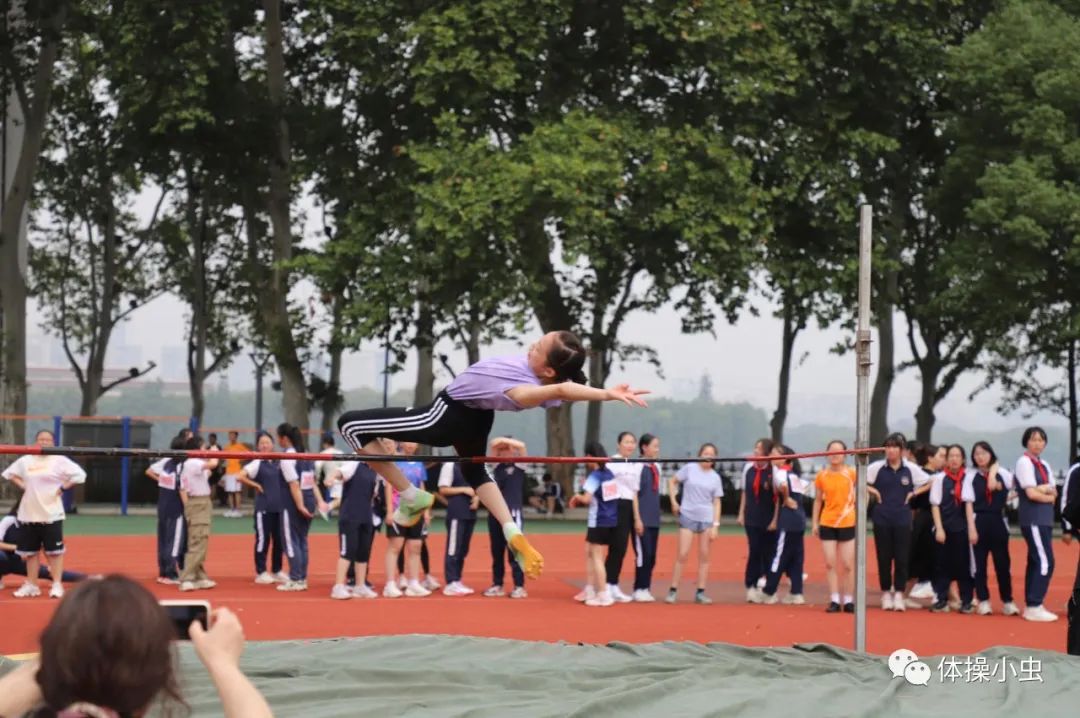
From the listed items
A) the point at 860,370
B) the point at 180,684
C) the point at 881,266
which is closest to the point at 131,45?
the point at 881,266

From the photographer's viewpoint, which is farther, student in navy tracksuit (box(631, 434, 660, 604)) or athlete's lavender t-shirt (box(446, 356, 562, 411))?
student in navy tracksuit (box(631, 434, 660, 604))

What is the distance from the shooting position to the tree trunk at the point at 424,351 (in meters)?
25.3

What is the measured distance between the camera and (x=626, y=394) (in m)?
6.62

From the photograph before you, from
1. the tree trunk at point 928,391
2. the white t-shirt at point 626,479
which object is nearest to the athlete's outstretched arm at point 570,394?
the white t-shirt at point 626,479

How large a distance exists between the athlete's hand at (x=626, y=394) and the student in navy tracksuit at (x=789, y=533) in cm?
710

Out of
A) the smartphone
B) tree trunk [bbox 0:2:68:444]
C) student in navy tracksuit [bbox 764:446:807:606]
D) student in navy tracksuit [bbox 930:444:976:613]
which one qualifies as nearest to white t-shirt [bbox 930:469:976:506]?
student in navy tracksuit [bbox 930:444:976:613]

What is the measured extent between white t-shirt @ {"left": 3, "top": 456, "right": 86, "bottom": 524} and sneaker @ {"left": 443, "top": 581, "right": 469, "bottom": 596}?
350 centimetres

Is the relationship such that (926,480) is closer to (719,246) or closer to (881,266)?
(719,246)

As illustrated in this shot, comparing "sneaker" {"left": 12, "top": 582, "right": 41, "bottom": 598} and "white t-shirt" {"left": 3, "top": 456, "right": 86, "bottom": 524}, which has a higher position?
"white t-shirt" {"left": 3, "top": 456, "right": 86, "bottom": 524}

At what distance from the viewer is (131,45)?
24859mm

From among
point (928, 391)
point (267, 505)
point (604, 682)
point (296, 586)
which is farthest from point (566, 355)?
point (928, 391)

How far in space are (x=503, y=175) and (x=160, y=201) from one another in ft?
59.2

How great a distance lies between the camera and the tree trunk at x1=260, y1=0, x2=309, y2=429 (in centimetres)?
2666

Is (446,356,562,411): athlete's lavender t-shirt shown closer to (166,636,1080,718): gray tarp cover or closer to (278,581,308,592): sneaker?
(166,636,1080,718): gray tarp cover
